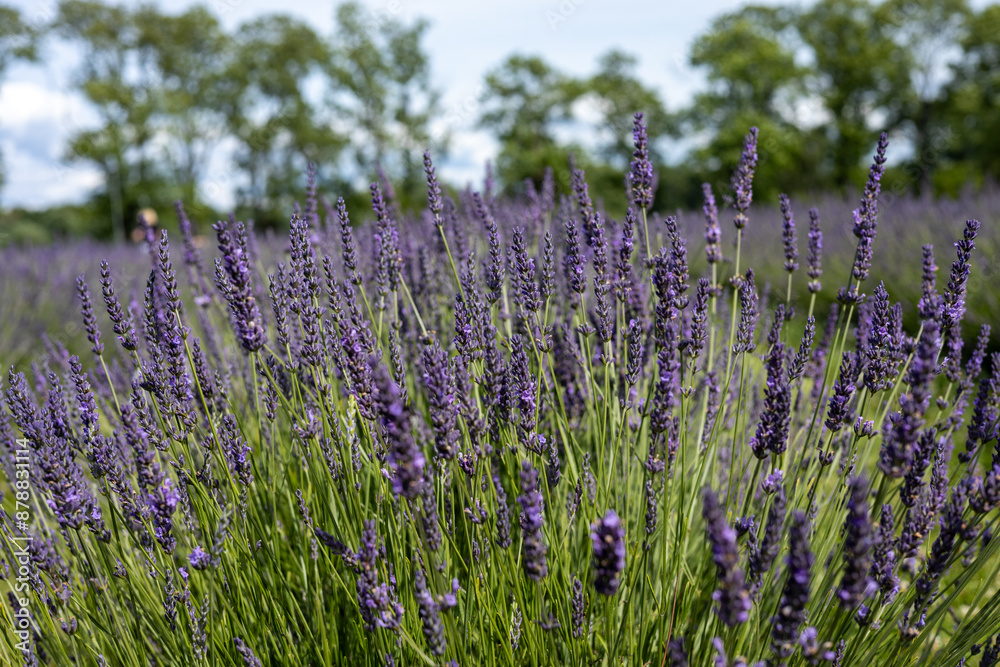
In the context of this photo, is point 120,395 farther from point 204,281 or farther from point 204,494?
point 204,494

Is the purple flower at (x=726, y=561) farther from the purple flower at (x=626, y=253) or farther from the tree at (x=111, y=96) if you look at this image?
the tree at (x=111, y=96)

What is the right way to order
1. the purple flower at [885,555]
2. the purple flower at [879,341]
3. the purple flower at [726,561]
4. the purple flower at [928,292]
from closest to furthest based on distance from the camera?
the purple flower at [726,561] < the purple flower at [885,555] < the purple flower at [928,292] < the purple flower at [879,341]

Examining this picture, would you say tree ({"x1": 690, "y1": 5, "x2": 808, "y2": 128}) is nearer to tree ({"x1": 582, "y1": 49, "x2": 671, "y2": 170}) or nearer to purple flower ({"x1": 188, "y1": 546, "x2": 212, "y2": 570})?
tree ({"x1": 582, "y1": 49, "x2": 671, "y2": 170})

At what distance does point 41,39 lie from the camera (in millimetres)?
24484

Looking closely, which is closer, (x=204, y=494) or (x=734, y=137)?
(x=204, y=494)

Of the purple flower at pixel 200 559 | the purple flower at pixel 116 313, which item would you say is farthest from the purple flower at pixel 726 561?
the purple flower at pixel 116 313

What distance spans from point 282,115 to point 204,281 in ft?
107

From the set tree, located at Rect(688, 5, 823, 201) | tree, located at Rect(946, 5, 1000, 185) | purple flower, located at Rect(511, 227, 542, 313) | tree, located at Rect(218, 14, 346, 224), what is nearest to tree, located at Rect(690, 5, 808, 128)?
tree, located at Rect(688, 5, 823, 201)

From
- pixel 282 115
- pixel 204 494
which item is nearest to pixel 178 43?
pixel 282 115

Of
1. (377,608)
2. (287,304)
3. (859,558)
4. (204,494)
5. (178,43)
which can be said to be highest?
(178,43)

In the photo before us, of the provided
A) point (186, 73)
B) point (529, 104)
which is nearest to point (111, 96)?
point (186, 73)

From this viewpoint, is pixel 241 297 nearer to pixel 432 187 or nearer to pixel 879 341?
pixel 432 187

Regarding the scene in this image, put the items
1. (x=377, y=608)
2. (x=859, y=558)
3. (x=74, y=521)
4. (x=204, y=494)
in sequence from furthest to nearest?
(x=204, y=494), (x=74, y=521), (x=377, y=608), (x=859, y=558)

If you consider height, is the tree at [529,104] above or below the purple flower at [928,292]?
above
